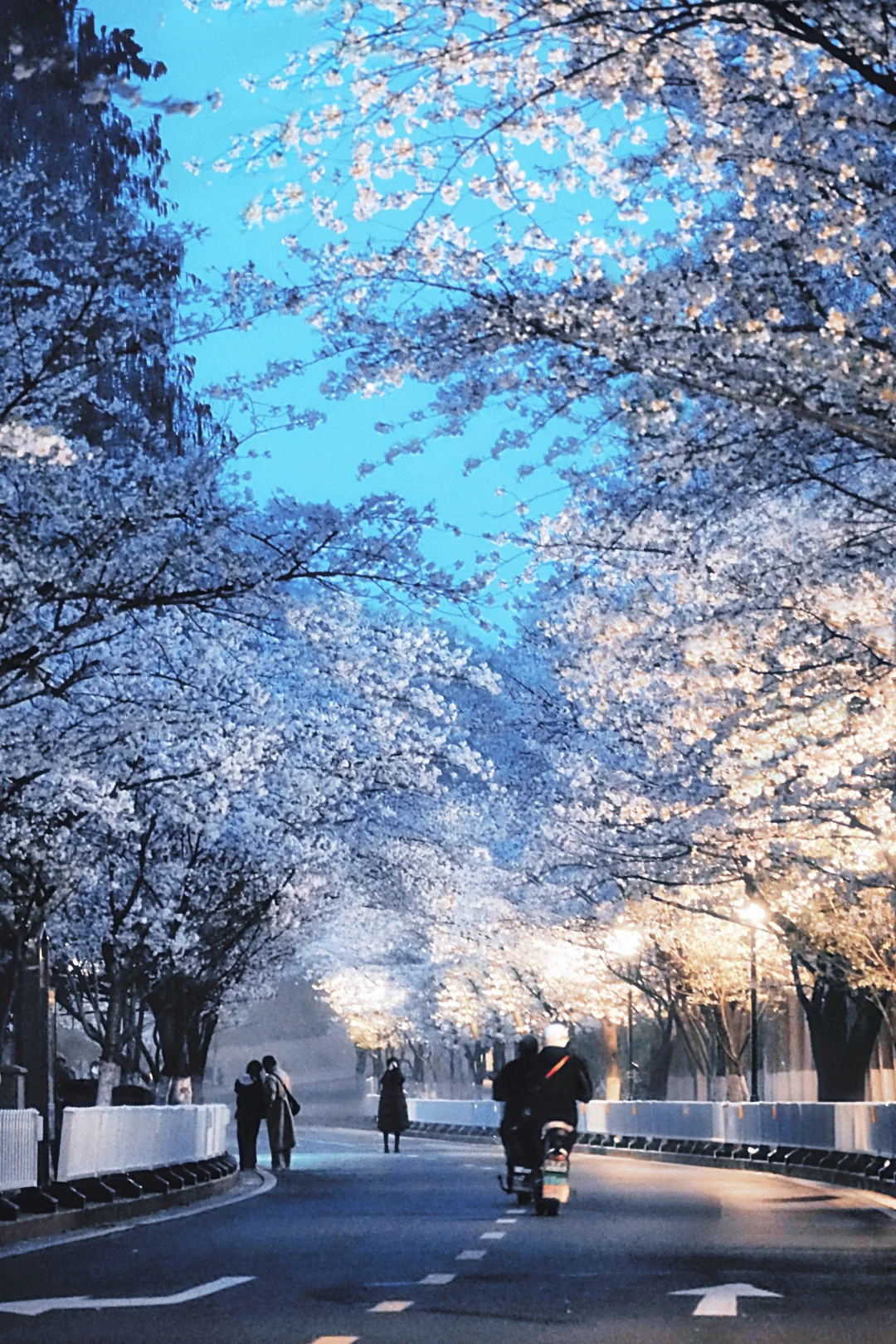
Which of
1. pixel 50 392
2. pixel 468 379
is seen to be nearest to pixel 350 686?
pixel 50 392

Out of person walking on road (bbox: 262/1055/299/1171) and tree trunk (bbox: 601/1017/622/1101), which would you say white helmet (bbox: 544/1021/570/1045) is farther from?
tree trunk (bbox: 601/1017/622/1101)

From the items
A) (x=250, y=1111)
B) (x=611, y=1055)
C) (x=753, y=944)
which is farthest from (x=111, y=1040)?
(x=611, y=1055)

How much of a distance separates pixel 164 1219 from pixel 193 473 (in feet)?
27.1

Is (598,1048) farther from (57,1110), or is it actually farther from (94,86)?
(94,86)

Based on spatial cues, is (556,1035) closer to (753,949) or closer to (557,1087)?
(557,1087)

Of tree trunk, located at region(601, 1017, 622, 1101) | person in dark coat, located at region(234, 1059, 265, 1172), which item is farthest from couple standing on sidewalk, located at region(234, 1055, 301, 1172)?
tree trunk, located at region(601, 1017, 622, 1101)

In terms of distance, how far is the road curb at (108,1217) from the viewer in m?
19.0

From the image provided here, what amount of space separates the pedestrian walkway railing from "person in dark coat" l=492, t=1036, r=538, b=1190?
4.42m

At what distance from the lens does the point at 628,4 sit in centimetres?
1194

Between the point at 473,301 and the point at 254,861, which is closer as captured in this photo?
the point at 473,301

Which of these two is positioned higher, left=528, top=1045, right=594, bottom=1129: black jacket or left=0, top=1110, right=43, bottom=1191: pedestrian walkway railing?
left=528, top=1045, right=594, bottom=1129: black jacket

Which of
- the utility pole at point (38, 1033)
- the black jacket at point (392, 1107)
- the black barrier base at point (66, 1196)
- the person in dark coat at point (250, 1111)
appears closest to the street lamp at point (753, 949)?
the person in dark coat at point (250, 1111)

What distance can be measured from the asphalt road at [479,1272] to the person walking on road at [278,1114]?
12.0m

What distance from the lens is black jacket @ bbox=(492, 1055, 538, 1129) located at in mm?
21891
